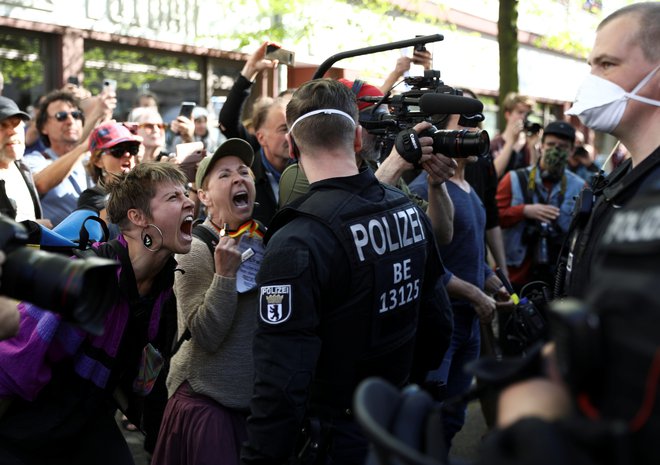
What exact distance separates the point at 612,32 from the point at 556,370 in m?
1.58

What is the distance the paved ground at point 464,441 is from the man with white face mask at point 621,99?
3.01 metres

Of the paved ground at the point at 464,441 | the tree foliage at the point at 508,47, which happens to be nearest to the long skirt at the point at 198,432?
the paved ground at the point at 464,441

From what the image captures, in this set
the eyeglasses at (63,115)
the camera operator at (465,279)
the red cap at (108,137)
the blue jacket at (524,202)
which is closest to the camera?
the camera operator at (465,279)

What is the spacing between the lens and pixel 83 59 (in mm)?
12016

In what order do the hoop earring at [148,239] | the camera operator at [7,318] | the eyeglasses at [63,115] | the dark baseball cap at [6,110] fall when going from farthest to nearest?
the eyeglasses at [63,115]
the dark baseball cap at [6,110]
the hoop earring at [148,239]
the camera operator at [7,318]

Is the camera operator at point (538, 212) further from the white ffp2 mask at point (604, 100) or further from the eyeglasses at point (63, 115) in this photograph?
the white ffp2 mask at point (604, 100)

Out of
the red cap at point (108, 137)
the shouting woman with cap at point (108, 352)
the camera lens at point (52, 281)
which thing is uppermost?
the red cap at point (108, 137)

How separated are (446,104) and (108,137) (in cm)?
255

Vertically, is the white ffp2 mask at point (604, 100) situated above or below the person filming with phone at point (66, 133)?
above

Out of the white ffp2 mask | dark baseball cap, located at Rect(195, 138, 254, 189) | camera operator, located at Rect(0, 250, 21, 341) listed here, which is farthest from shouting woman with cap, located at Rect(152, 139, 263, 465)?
the white ffp2 mask

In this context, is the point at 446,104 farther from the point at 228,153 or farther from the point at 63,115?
the point at 63,115

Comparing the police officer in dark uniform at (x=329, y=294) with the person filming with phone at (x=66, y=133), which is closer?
the police officer in dark uniform at (x=329, y=294)

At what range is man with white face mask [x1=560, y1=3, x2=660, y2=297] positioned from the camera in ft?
8.07

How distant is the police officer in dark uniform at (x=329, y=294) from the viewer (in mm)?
2588
